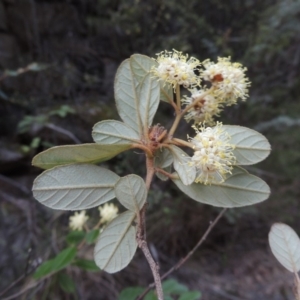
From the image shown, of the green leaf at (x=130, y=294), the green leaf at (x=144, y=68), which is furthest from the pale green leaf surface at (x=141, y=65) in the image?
the green leaf at (x=130, y=294)

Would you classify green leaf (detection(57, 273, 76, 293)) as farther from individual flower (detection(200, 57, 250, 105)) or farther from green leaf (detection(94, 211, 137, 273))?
individual flower (detection(200, 57, 250, 105))

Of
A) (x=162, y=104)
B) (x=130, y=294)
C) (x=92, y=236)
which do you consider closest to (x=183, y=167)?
(x=92, y=236)

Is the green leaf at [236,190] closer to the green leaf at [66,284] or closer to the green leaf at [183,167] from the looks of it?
the green leaf at [183,167]

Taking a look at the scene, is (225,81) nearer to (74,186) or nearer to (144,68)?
(144,68)

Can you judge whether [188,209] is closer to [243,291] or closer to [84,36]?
[243,291]

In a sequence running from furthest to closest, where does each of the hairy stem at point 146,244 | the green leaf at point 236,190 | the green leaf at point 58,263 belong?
the green leaf at point 58,263 < the green leaf at point 236,190 < the hairy stem at point 146,244

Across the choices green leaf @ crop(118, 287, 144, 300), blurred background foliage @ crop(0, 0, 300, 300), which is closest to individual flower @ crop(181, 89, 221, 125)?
green leaf @ crop(118, 287, 144, 300)
